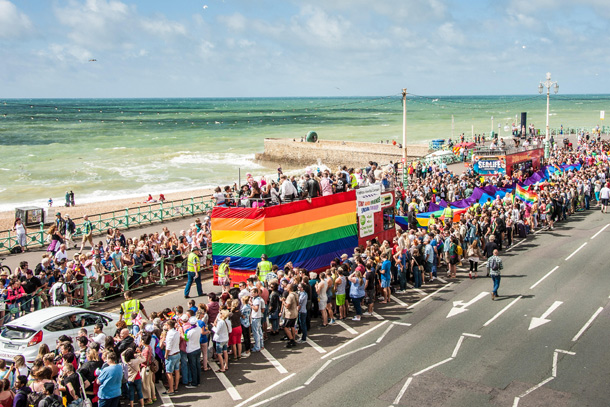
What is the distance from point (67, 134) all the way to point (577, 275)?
124 meters

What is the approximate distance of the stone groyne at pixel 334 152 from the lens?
203 ft

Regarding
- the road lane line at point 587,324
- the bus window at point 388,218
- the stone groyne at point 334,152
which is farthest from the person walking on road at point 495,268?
the stone groyne at point 334,152

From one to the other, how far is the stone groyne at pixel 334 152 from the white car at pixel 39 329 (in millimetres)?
47850

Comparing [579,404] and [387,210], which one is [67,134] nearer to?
[387,210]

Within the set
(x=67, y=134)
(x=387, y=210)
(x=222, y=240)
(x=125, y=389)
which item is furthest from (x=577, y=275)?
(x=67, y=134)

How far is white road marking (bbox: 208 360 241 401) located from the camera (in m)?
11.4

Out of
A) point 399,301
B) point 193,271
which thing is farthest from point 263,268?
point 399,301

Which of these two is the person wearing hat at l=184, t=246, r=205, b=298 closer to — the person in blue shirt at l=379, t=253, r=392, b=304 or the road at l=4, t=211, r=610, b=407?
the road at l=4, t=211, r=610, b=407

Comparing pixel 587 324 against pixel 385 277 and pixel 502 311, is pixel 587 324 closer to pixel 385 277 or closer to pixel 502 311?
pixel 502 311

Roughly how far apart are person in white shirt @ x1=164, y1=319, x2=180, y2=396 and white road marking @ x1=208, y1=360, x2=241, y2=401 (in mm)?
1052

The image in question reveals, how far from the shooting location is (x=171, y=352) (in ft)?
37.9

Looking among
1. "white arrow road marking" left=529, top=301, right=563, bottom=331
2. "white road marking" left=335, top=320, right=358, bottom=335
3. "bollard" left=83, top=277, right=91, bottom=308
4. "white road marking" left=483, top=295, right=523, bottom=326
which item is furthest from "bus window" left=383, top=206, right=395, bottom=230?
"bollard" left=83, top=277, right=91, bottom=308

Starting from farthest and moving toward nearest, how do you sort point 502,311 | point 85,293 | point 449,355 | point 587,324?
point 85,293, point 502,311, point 587,324, point 449,355

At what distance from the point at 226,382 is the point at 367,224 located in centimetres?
1004
